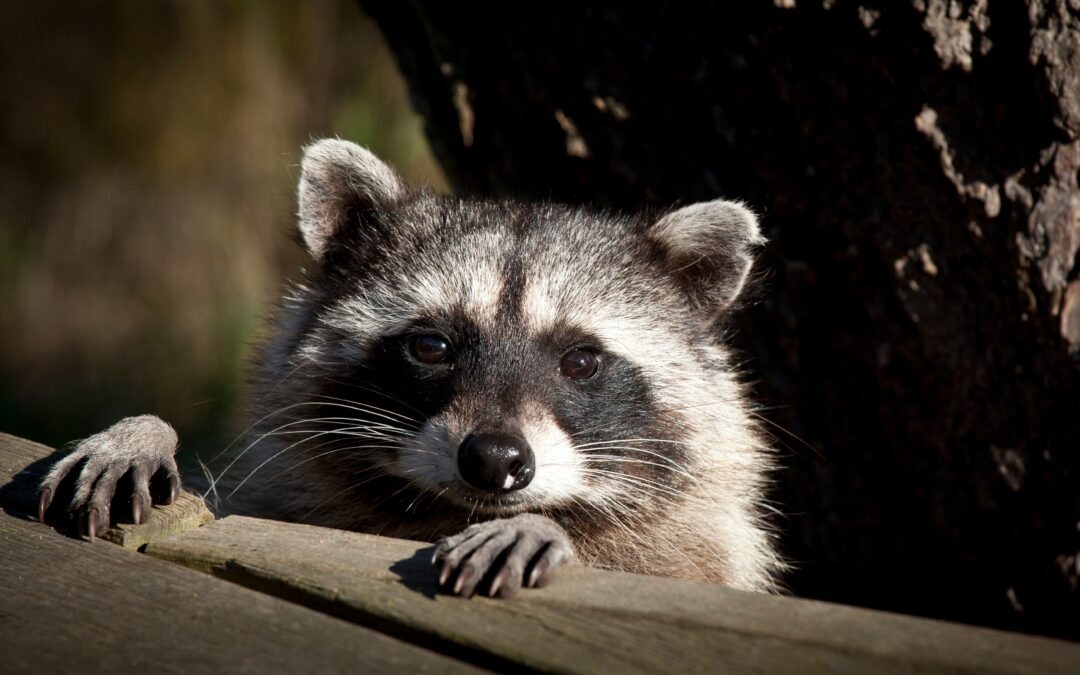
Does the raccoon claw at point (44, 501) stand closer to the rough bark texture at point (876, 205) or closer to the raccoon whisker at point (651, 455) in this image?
the raccoon whisker at point (651, 455)

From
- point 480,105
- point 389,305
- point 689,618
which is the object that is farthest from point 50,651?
point 480,105

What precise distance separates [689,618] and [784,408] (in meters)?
2.16

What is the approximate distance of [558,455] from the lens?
2865 mm

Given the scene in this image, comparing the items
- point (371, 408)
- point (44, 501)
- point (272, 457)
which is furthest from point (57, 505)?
point (371, 408)

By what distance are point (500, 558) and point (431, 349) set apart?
1107 mm

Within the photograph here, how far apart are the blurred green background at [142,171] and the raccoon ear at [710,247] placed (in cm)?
444

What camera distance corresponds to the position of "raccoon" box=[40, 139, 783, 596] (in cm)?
288

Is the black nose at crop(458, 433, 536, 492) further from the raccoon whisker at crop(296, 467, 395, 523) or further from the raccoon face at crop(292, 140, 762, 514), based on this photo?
the raccoon whisker at crop(296, 467, 395, 523)

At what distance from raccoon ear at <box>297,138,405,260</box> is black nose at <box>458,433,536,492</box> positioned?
114 centimetres

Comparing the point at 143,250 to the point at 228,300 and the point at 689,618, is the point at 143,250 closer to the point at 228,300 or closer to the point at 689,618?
the point at 228,300

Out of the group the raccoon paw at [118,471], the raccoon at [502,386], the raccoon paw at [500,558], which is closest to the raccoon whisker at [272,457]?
the raccoon at [502,386]

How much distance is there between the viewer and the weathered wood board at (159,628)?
1746 millimetres

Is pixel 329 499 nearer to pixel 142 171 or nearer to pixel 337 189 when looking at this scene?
pixel 337 189

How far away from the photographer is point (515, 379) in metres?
2.95
